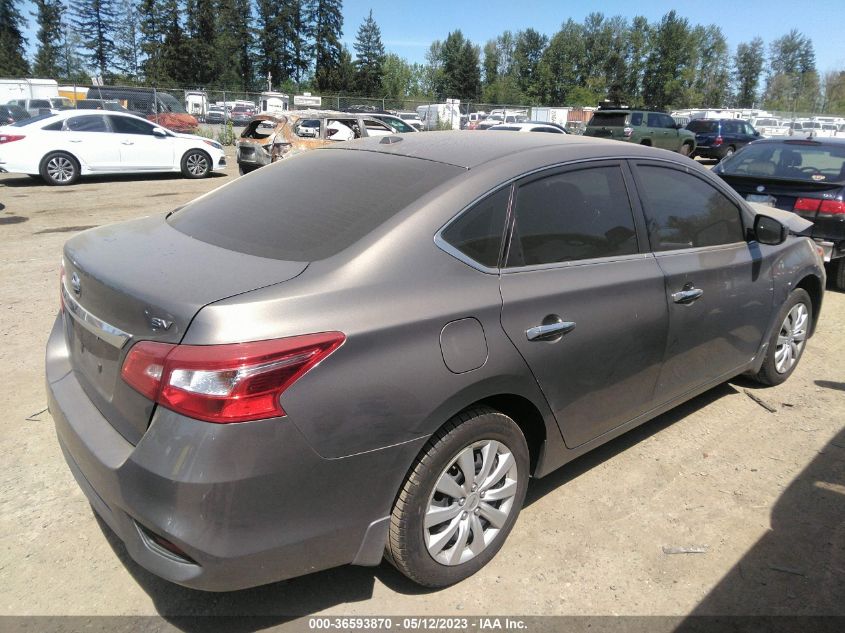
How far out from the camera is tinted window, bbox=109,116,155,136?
14.5 metres

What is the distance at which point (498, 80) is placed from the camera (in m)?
112

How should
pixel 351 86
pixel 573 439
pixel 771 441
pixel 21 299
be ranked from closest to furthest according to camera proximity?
pixel 573 439 < pixel 771 441 < pixel 21 299 < pixel 351 86

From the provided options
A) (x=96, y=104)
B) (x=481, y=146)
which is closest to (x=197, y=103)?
(x=96, y=104)

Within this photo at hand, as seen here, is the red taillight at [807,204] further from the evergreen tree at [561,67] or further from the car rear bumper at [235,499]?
the evergreen tree at [561,67]

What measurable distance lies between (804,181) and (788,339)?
3195 millimetres

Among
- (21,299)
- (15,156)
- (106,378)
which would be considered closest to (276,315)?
(106,378)

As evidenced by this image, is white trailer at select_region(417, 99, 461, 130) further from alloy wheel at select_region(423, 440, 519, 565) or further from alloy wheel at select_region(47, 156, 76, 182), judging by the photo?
alloy wheel at select_region(423, 440, 519, 565)

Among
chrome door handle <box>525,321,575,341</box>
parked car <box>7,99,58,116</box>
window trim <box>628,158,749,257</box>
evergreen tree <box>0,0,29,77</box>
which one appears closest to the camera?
chrome door handle <box>525,321,575,341</box>

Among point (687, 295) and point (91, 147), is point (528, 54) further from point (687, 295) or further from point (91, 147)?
point (687, 295)

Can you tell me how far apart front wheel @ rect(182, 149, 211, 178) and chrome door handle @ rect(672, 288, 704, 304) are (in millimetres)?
14786

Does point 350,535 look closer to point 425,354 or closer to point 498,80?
point 425,354

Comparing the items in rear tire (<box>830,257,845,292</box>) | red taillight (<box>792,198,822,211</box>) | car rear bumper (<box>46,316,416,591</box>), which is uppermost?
red taillight (<box>792,198,822,211</box>)

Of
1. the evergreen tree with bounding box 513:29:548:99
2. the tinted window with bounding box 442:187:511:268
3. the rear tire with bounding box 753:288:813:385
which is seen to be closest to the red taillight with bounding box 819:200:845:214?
the rear tire with bounding box 753:288:813:385

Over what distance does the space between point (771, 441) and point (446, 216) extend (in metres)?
2.65
